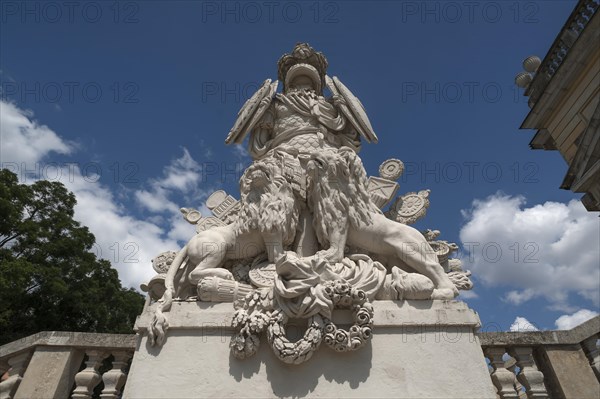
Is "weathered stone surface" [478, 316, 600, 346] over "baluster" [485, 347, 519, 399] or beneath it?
over

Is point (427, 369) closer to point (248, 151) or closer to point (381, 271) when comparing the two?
point (381, 271)

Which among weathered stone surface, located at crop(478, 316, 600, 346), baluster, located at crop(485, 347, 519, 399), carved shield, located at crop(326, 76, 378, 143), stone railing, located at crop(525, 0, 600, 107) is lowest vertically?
baluster, located at crop(485, 347, 519, 399)

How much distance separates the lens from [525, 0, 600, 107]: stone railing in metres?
11.5

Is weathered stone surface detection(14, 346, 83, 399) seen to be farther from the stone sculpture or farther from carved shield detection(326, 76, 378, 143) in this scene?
carved shield detection(326, 76, 378, 143)

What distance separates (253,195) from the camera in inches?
190

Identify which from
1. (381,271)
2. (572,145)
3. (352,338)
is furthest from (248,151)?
(572,145)

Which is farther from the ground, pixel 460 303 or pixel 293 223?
pixel 293 223

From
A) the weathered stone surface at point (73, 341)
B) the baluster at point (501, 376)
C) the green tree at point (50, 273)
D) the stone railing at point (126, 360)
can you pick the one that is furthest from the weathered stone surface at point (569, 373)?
the green tree at point (50, 273)

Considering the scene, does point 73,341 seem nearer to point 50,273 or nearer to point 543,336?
point 543,336

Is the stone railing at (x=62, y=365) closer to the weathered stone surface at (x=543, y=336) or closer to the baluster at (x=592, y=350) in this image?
the weathered stone surface at (x=543, y=336)

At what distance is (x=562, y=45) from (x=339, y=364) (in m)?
13.8

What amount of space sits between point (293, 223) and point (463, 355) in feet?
7.37

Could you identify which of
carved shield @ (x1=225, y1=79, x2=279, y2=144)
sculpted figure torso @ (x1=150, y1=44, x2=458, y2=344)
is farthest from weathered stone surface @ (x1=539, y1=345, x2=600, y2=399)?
carved shield @ (x1=225, y1=79, x2=279, y2=144)

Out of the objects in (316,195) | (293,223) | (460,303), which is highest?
(316,195)
